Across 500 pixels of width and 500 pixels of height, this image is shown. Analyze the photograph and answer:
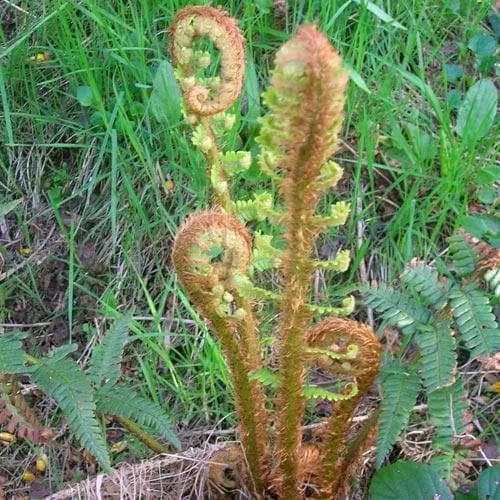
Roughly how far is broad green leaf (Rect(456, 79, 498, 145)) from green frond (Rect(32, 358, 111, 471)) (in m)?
1.37

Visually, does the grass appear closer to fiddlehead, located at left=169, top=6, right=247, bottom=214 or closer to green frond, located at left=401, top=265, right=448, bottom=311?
green frond, located at left=401, top=265, right=448, bottom=311

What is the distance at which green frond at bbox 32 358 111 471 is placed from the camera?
1.64m

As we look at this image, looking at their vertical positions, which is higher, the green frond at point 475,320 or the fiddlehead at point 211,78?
the fiddlehead at point 211,78

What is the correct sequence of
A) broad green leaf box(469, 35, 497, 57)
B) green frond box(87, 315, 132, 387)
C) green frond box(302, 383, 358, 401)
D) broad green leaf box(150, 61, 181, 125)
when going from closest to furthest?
green frond box(302, 383, 358, 401) → green frond box(87, 315, 132, 387) → broad green leaf box(150, 61, 181, 125) → broad green leaf box(469, 35, 497, 57)

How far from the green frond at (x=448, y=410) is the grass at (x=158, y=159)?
666mm

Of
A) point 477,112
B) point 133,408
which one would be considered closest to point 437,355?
point 133,408

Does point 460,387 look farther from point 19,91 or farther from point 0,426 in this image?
point 19,91

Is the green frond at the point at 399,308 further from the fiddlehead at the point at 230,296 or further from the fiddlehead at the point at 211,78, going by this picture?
the fiddlehead at the point at 211,78

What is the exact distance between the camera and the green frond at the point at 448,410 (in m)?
1.66

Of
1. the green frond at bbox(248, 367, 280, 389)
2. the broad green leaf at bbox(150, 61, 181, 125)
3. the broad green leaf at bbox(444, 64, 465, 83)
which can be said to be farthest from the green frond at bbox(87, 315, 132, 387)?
the broad green leaf at bbox(444, 64, 465, 83)

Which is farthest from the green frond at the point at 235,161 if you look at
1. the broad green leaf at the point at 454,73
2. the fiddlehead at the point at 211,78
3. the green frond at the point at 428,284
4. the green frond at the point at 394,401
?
the broad green leaf at the point at 454,73

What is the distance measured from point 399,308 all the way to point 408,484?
430 millimetres

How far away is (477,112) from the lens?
7.86ft

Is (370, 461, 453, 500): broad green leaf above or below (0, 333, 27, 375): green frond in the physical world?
below
